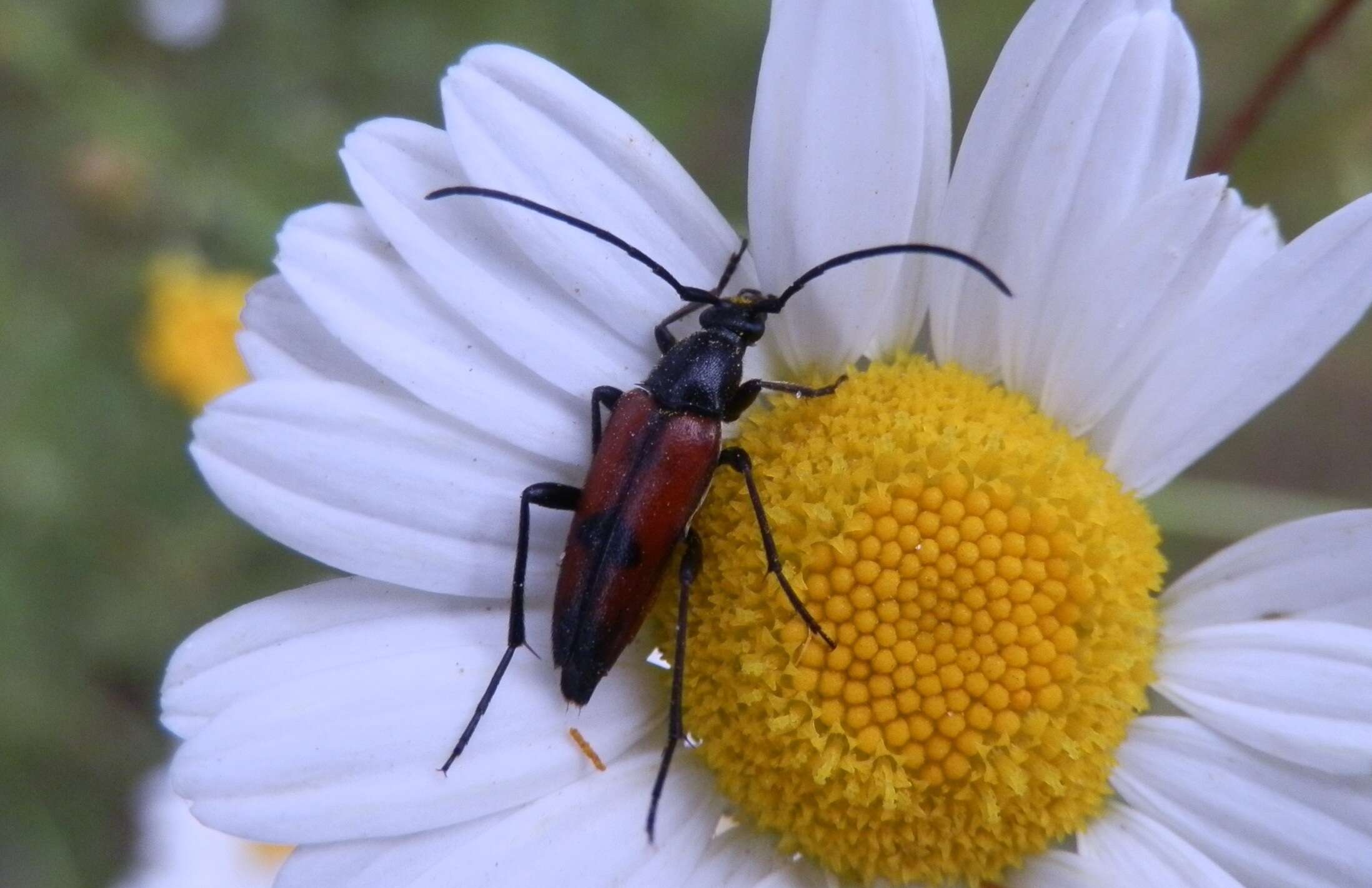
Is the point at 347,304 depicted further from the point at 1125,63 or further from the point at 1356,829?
the point at 1356,829

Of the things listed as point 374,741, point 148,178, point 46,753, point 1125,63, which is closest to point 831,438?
point 1125,63

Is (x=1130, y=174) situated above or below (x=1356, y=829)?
above

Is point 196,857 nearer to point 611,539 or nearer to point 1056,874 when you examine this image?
point 611,539

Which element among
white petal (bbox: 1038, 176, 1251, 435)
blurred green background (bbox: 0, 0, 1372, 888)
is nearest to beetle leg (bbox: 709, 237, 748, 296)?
white petal (bbox: 1038, 176, 1251, 435)

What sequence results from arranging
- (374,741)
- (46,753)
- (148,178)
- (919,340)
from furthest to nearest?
(46,753)
(148,178)
(919,340)
(374,741)

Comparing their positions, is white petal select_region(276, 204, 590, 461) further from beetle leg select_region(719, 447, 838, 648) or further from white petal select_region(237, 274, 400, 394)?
beetle leg select_region(719, 447, 838, 648)

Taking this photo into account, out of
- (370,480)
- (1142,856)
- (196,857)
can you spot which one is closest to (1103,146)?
(1142,856)
